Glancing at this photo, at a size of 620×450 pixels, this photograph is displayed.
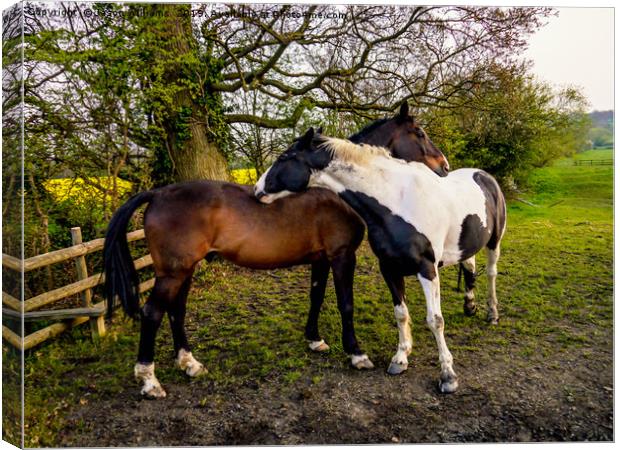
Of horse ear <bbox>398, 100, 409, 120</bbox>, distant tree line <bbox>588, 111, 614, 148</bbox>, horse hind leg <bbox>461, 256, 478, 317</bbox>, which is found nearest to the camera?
horse ear <bbox>398, 100, 409, 120</bbox>

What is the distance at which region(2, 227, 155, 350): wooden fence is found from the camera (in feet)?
8.92

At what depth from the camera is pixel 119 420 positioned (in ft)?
8.70

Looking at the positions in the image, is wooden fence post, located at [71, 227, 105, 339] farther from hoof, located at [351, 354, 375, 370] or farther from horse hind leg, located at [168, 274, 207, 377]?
hoof, located at [351, 354, 375, 370]

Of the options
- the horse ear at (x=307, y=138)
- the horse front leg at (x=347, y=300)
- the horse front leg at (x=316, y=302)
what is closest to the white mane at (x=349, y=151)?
the horse ear at (x=307, y=138)

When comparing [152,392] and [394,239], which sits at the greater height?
[394,239]

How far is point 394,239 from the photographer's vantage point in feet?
9.72

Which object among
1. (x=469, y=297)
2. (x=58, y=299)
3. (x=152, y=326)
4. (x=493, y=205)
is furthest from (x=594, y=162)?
(x=58, y=299)

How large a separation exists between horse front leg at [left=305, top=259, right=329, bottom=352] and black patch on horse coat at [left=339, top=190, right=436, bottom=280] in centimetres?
62

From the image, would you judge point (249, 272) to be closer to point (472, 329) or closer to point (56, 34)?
point (472, 329)

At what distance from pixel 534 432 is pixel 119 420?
2885 millimetres

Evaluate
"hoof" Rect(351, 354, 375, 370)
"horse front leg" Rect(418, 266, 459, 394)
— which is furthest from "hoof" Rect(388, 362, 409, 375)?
"horse front leg" Rect(418, 266, 459, 394)

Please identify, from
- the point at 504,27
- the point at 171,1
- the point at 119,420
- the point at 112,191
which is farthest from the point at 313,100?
the point at 119,420

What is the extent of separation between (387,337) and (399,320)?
48 centimetres

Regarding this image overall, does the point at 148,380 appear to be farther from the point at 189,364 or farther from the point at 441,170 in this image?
the point at 441,170
